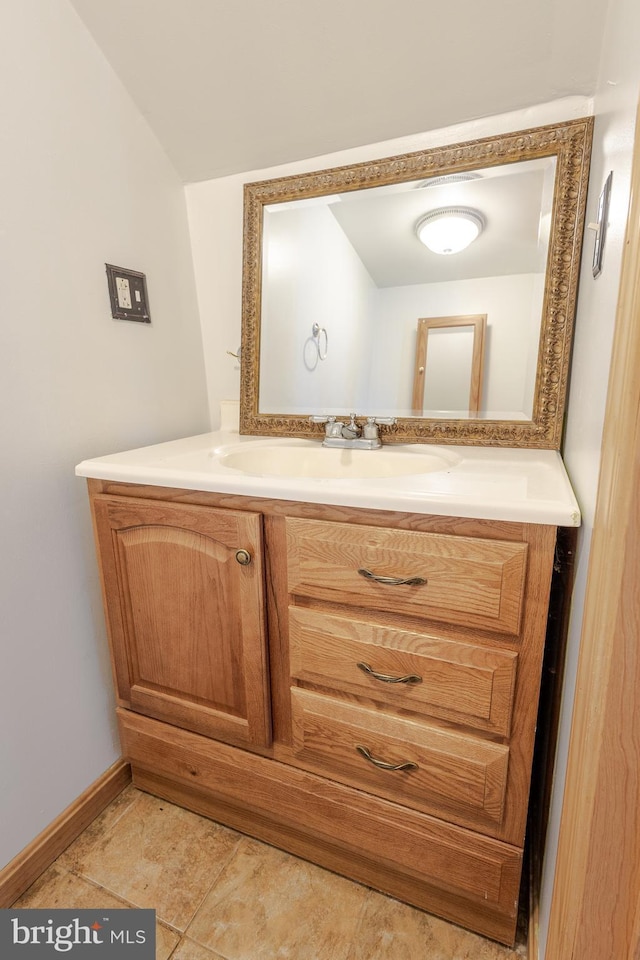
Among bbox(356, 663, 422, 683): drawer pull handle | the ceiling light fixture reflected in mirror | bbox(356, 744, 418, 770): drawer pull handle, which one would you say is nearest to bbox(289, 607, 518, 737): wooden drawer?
bbox(356, 663, 422, 683): drawer pull handle

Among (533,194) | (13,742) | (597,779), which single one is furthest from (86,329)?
(597,779)

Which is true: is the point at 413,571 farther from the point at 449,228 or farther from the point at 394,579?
the point at 449,228

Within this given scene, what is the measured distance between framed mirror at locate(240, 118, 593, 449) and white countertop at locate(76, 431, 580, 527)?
15 cm

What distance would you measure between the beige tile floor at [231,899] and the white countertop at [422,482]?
0.86m

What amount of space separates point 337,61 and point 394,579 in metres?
1.12

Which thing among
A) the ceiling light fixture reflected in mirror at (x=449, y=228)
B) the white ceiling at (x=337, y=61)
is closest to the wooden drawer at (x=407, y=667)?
the ceiling light fixture reflected in mirror at (x=449, y=228)

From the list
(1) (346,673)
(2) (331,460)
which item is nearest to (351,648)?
(1) (346,673)

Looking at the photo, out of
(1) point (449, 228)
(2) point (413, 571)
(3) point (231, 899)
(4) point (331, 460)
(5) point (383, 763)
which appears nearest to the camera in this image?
(2) point (413, 571)

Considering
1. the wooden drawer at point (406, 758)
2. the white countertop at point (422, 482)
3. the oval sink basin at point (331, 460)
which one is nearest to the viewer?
the white countertop at point (422, 482)

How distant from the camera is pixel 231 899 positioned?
3.14ft

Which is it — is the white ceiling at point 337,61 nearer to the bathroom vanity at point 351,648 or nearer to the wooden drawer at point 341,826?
the bathroom vanity at point 351,648

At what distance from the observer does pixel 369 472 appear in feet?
3.90

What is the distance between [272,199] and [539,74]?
0.67 meters

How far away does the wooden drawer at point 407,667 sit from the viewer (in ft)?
2.43
